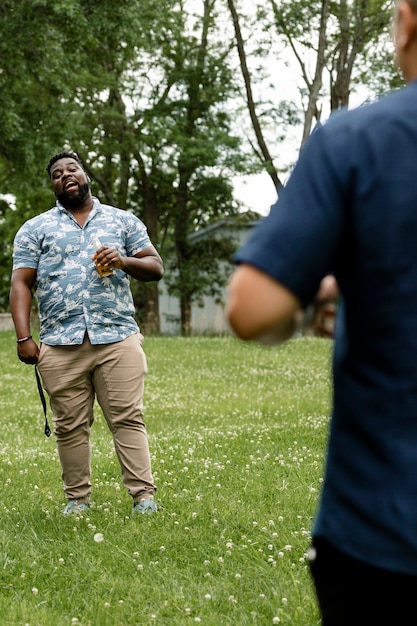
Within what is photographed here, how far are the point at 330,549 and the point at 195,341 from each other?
78.7ft

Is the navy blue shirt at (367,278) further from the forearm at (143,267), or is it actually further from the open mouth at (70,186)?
the open mouth at (70,186)

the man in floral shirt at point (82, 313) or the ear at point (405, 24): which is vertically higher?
the ear at point (405, 24)

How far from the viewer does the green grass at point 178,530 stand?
15.8 feet

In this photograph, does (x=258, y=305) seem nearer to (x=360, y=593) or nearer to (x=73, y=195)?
(x=360, y=593)

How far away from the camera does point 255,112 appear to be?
37.0m

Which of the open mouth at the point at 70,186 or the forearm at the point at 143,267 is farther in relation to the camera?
the open mouth at the point at 70,186

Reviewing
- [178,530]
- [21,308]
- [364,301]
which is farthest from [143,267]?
[364,301]

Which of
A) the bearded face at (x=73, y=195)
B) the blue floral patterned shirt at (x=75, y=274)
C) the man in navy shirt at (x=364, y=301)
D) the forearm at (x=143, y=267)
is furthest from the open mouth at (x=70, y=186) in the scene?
the man in navy shirt at (x=364, y=301)

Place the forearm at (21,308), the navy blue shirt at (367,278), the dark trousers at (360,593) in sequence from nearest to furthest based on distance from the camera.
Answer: the navy blue shirt at (367,278)
the dark trousers at (360,593)
the forearm at (21,308)

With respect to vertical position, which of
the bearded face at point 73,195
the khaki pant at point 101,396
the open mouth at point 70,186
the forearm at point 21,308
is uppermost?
the open mouth at point 70,186

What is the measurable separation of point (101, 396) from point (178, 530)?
3.58 ft

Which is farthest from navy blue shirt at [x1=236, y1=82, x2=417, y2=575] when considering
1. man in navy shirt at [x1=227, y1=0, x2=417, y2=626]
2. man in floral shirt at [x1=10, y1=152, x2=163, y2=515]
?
man in floral shirt at [x1=10, y1=152, x2=163, y2=515]

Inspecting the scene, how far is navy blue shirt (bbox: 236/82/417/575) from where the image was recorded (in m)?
1.83

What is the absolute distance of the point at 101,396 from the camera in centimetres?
674
